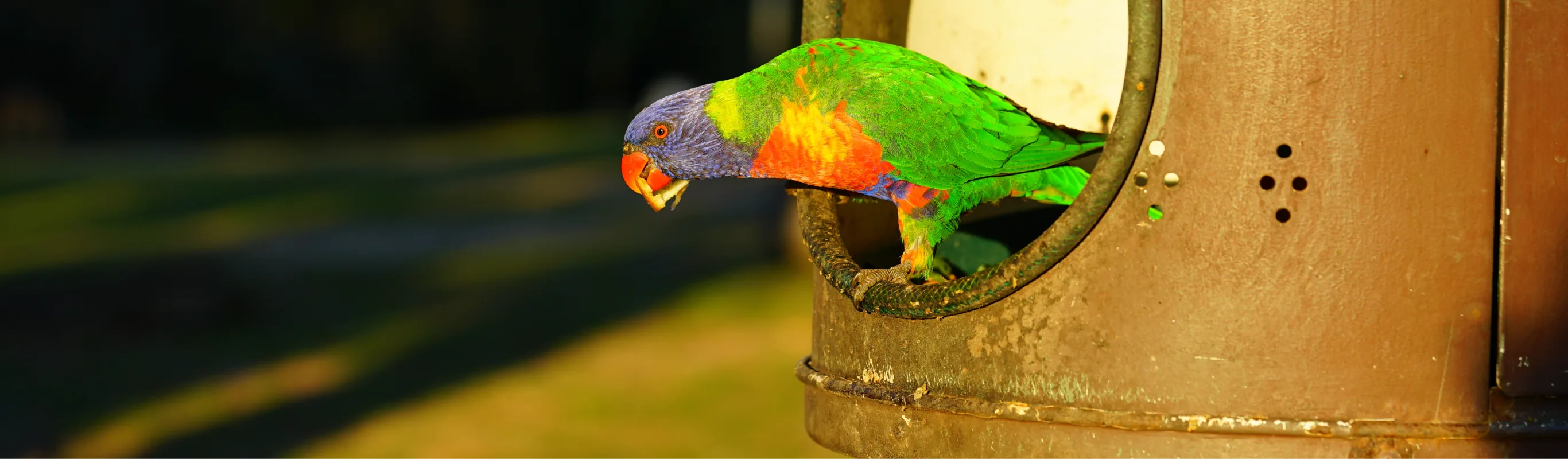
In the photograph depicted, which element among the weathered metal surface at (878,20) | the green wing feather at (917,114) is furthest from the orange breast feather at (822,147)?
the weathered metal surface at (878,20)

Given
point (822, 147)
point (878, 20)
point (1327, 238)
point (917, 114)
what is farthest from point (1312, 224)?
point (878, 20)

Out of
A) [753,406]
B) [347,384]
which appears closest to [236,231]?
[347,384]

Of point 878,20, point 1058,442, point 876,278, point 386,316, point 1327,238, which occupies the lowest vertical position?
point 386,316

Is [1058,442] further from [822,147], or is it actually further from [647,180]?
[647,180]

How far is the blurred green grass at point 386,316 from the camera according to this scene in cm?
714

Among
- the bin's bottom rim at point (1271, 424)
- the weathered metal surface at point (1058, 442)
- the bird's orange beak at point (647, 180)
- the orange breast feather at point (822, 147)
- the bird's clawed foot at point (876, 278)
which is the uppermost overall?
the orange breast feather at point (822, 147)

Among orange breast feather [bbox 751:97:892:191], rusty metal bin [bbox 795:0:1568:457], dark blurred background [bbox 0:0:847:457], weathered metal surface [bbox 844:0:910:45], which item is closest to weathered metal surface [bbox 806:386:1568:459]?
rusty metal bin [bbox 795:0:1568:457]

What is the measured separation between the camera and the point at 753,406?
292 inches

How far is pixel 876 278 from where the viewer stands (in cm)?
257

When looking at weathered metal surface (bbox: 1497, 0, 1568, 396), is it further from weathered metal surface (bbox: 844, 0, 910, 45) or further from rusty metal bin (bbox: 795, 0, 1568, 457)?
weathered metal surface (bbox: 844, 0, 910, 45)

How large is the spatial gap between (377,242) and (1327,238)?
461 inches

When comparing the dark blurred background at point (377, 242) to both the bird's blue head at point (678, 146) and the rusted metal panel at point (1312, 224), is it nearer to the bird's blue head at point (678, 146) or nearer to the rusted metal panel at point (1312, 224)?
the bird's blue head at point (678, 146)

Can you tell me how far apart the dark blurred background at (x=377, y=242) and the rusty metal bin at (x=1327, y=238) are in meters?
4.64

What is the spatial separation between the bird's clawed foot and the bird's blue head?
301 mm
